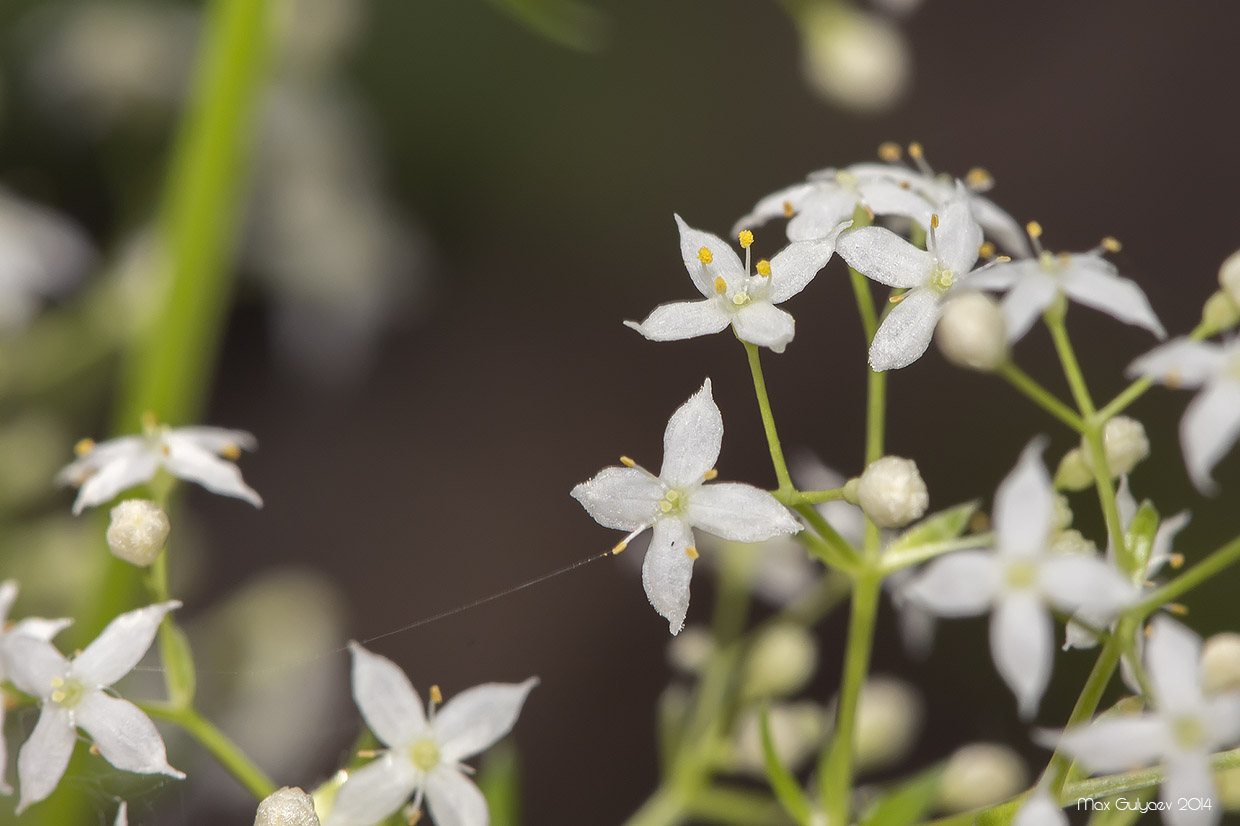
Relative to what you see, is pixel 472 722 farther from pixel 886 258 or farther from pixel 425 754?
pixel 886 258

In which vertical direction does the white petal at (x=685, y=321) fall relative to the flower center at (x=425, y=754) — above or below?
above

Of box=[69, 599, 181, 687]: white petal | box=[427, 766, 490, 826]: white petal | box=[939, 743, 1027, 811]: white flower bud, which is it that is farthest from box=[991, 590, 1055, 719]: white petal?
box=[69, 599, 181, 687]: white petal

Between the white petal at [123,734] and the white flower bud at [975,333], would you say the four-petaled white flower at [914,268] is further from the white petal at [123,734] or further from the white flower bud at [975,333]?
the white petal at [123,734]

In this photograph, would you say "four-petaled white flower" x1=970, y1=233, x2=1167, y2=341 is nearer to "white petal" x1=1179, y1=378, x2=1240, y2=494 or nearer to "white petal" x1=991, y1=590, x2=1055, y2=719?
"white petal" x1=1179, y1=378, x2=1240, y2=494

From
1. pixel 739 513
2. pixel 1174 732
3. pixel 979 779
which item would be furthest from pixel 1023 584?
pixel 979 779

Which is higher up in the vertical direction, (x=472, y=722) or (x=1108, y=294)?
(x=1108, y=294)

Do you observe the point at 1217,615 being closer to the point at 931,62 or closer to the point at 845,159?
the point at 845,159

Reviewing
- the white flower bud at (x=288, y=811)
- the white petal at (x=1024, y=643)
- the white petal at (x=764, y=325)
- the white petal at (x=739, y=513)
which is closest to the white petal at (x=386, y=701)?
the white flower bud at (x=288, y=811)
